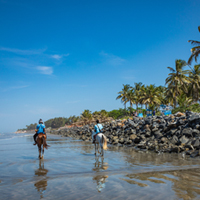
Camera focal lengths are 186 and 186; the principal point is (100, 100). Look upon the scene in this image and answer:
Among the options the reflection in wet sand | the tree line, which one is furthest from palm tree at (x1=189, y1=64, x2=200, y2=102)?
the reflection in wet sand

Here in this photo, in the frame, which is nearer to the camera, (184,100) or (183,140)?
(183,140)

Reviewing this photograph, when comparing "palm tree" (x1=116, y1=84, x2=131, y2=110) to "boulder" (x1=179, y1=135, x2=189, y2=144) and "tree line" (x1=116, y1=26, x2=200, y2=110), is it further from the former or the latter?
"boulder" (x1=179, y1=135, x2=189, y2=144)

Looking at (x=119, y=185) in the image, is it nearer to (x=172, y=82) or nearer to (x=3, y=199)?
(x=3, y=199)

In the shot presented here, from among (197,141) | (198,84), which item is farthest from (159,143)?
(198,84)

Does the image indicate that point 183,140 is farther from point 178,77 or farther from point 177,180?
point 178,77

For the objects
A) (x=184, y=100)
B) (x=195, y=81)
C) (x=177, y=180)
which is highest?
(x=195, y=81)

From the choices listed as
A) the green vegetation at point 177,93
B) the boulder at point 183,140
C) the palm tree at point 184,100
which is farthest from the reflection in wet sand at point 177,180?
the palm tree at point 184,100

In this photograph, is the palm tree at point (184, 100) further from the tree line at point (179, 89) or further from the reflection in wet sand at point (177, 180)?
the reflection in wet sand at point (177, 180)

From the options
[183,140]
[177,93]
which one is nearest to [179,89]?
[177,93]

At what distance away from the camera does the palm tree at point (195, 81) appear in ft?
160

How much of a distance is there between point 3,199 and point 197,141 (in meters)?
10.9

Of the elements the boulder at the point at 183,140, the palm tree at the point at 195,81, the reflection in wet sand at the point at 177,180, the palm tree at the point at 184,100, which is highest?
the palm tree at the point at 195,81

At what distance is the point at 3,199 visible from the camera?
480 centimetres

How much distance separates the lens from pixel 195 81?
48.7m
